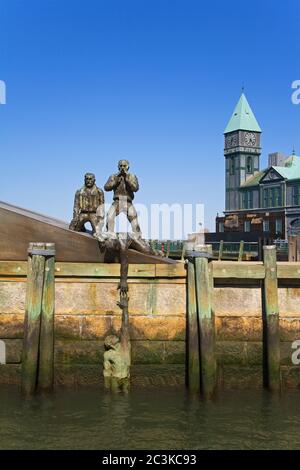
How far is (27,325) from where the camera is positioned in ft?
29.0

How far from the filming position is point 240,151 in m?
77.4

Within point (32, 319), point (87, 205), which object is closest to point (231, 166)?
point (87, 205)

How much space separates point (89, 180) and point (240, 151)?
69700 mm

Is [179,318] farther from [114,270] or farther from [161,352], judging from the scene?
[114,270]

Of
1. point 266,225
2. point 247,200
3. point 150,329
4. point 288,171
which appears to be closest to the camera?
point 150,329

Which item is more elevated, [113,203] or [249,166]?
[249,166]

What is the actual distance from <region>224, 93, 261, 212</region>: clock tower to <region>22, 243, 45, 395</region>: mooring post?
219 ft

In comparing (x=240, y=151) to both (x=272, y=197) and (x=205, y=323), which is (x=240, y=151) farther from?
(x=205, y=323)

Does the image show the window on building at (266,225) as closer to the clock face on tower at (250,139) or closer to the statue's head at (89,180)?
the clock face on tower at (250,139)

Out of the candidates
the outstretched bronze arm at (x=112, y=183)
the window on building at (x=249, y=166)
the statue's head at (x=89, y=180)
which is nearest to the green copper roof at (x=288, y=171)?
the window on building at (x=249, y=166)

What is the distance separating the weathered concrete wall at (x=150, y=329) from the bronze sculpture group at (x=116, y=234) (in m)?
0.21

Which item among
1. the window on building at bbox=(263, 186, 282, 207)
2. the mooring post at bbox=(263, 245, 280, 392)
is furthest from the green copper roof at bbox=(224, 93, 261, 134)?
the mooring post at bbox=(263, 245, 280, 392)
